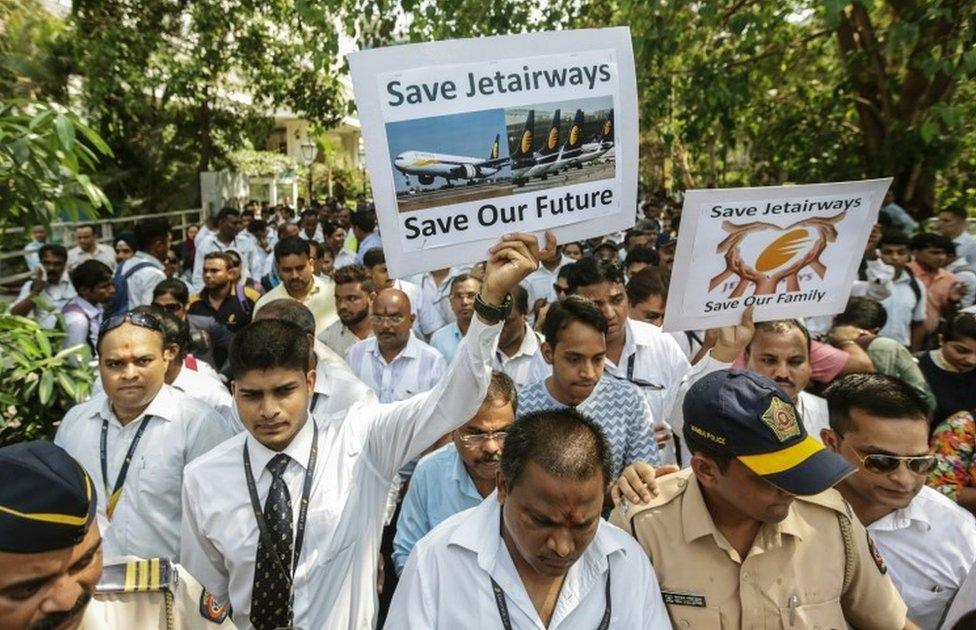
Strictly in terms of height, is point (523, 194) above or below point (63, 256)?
above

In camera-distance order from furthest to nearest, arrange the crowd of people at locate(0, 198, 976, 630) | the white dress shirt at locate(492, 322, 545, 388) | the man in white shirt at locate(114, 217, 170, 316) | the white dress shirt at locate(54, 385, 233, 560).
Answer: the man in white shirt at locate(114, 217, 170, 316)
the white dress shirt at locate(492, 322, 545, 388)
the white dress shirt at locate(54, 385, 233, 560)
the crowd of people at locate(0, 198, 976, 630)

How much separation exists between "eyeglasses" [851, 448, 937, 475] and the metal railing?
831 centimetres

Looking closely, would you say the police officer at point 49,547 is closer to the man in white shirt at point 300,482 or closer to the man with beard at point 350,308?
the man in white shirt at point 300,482

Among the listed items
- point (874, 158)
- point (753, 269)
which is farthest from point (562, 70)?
point (874, 158)

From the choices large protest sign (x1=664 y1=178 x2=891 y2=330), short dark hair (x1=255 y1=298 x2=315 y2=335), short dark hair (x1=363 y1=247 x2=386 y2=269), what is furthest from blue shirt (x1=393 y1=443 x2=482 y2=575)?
short dark hair (x1=363 y1=247 x2=386 y2=269)

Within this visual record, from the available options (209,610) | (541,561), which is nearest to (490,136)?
(541,561)

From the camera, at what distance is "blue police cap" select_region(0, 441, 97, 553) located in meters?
1.60

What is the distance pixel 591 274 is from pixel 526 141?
2203 mm

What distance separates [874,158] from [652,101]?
15.8 ft

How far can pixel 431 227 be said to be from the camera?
2580mm

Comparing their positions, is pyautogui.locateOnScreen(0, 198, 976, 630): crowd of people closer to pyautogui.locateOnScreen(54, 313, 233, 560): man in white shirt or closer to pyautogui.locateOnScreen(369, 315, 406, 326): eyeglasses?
pyautogui.locateOnScreen(54, 313, 233, 560): man in white shirt

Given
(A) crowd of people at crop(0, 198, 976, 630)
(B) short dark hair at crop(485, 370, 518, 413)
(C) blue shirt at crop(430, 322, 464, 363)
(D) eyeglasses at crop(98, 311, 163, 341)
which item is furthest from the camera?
(C) blue shirt at crop(430, 322, 464, 363)

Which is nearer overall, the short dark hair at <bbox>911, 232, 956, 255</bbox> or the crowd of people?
the crowd of people

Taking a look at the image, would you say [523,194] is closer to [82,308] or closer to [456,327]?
[456,327]
